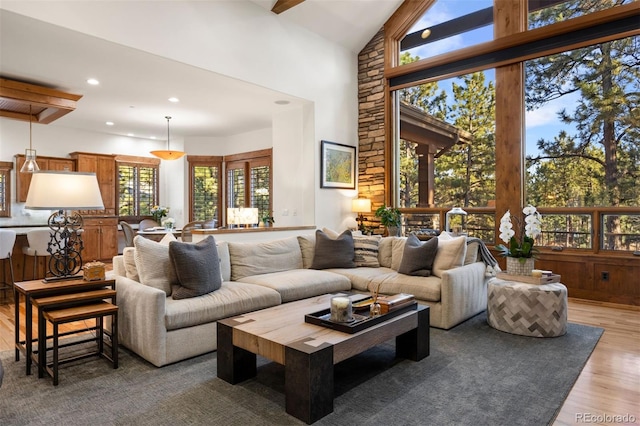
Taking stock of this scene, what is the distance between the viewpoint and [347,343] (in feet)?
7.77

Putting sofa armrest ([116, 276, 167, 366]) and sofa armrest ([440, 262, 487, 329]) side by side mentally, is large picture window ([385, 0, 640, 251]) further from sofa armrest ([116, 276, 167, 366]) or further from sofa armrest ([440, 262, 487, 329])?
sofa armrest ([116, 276, 167, 366])

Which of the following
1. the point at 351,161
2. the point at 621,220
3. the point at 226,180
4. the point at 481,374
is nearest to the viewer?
the point at 481,374

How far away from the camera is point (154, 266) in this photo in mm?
3305

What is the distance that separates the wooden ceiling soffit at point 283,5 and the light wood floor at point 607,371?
14.8ft

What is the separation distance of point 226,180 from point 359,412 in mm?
7961

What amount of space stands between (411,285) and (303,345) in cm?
197

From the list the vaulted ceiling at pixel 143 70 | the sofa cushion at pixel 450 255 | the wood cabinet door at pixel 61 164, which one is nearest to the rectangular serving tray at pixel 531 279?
the sofa cushion at pixel 450 255

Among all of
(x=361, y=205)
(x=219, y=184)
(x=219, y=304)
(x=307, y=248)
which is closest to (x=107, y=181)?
(x=219, y=184)

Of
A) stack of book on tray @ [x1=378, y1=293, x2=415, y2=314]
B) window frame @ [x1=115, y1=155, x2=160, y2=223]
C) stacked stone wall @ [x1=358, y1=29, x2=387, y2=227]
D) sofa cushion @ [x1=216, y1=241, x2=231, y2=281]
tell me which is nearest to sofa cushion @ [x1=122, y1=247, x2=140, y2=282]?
sofa cushion @ [x1=216, y1=241, x2=231, y2=281]

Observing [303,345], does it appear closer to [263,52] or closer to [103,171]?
[263,52]

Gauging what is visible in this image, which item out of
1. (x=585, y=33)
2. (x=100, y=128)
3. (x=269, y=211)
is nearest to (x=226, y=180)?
(x=269, y=211)

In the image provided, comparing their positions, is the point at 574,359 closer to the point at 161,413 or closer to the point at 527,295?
the point at 527,295

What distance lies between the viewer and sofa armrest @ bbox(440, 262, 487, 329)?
3.75 metres

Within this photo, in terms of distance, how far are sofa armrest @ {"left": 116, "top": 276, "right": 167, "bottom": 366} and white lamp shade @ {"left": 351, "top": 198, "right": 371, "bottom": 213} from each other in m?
4.30
